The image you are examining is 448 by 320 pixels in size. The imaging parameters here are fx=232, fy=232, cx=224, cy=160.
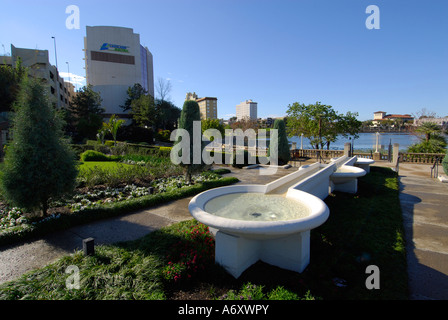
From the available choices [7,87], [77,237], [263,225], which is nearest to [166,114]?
[7,87]

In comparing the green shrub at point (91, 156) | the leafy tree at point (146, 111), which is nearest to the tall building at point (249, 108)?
the leafy tree at point (146, 111)

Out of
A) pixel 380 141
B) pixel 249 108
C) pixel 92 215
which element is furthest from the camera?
pixel 249 108

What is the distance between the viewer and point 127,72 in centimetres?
5306

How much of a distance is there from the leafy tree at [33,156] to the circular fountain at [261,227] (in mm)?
3680

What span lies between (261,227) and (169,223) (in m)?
3.22

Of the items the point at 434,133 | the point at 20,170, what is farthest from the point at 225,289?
the point at 434,133

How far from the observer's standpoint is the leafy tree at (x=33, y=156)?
510 centimetres

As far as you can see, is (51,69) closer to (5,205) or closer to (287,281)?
(5,205)

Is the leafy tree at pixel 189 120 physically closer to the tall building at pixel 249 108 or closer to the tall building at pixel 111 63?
the tall building at pixel 111 63

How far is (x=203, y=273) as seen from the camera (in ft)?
10.9

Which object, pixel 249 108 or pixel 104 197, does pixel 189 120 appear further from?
pixel 249 108

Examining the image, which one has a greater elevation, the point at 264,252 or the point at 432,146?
the point at 432,146
